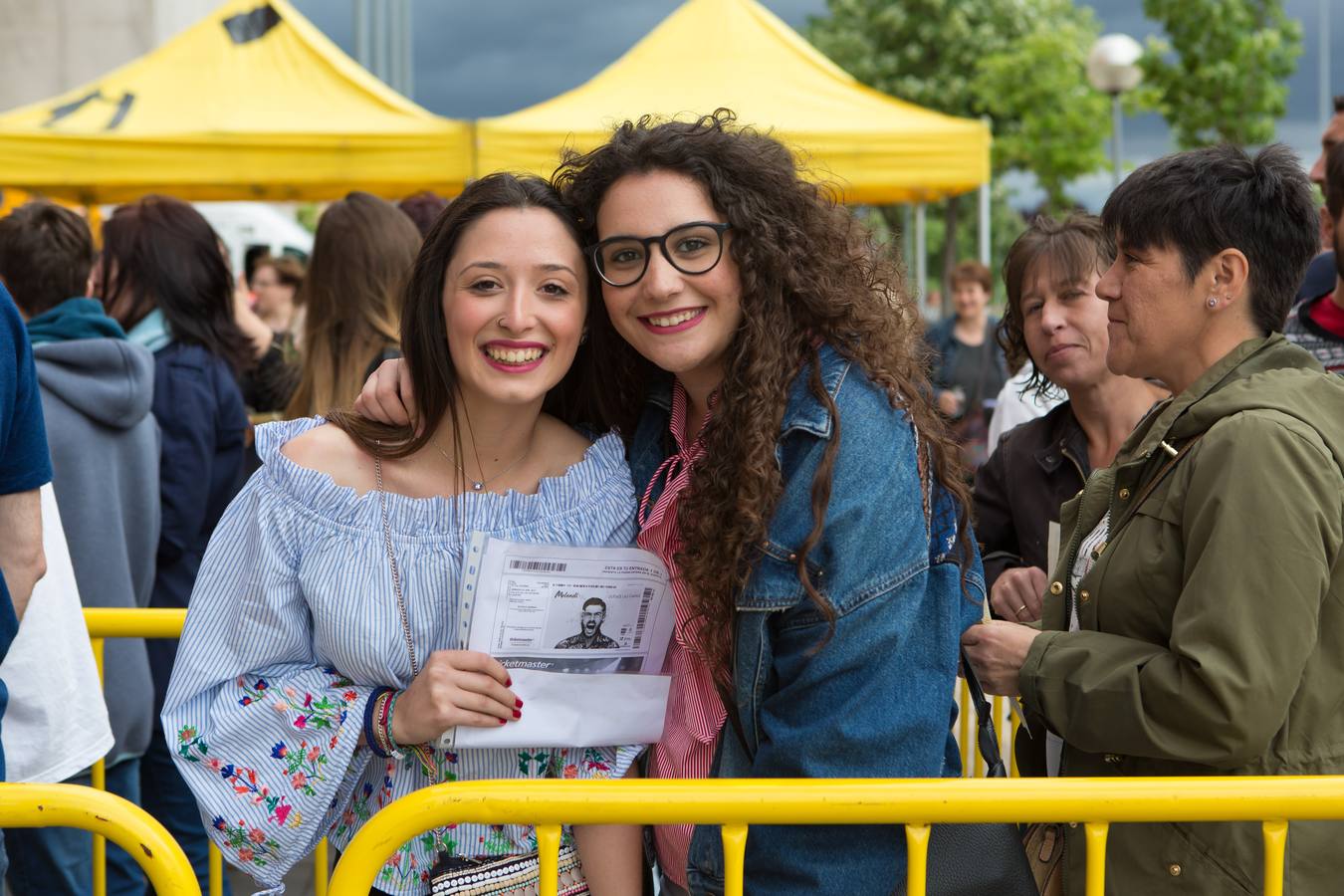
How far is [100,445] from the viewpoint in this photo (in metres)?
3.79

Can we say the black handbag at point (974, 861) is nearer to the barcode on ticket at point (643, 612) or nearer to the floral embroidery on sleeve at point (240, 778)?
the barcode on ticket at point (643, 612)

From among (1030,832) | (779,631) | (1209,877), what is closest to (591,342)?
(779,631)

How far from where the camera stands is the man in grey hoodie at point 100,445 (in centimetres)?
370

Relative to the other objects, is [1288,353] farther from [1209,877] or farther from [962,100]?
[962,100]

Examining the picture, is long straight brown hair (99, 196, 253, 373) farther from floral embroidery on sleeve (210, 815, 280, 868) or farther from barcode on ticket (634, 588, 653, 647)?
barcode on ticket (634, 588, 653, 647)

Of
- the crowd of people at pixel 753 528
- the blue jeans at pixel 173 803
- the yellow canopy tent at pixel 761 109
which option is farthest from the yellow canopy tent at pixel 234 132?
the crowd of people at pixel 753 528

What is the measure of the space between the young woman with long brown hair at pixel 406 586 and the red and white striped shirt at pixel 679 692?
0.06 m

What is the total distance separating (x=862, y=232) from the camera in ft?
7.11

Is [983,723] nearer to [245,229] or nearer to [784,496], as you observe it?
[784,496]

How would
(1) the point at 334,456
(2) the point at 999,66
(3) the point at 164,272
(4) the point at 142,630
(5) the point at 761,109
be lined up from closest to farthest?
(1) the point at 334,456, (4) the point at 142,630, (3) the point at 164,272, (5) the point at 761,109, (2) the point at 999,66

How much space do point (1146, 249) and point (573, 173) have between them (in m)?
0.93

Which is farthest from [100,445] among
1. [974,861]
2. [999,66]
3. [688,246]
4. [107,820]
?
[999,66]

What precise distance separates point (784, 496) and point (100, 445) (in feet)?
8.56

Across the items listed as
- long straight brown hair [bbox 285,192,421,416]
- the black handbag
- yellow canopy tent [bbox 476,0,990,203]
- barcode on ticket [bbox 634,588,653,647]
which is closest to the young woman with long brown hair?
barcode on ticket [bbox 634,588,653,647]
